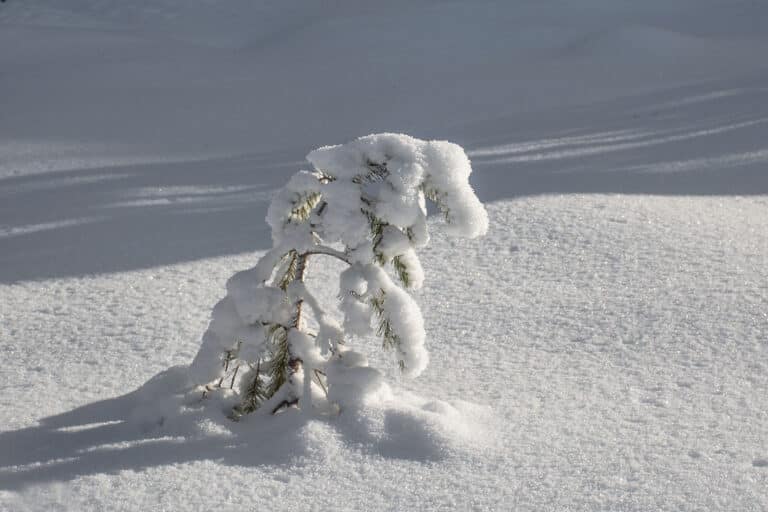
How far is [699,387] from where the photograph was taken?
3.35m

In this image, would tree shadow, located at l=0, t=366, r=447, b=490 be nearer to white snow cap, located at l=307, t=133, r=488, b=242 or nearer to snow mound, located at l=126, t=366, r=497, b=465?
snow mound, located at l=126, t=366, r=497, b=465

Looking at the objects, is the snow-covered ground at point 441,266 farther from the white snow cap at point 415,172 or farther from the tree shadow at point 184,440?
the white snow cap at point 415,172

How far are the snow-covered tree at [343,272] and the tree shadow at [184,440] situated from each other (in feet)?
0.27

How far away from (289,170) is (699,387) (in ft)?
12.0

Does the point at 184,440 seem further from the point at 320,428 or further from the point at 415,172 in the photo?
the point at 415,172

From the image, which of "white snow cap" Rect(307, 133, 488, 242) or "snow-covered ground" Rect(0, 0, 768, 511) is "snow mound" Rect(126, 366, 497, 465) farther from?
"white snow cap" Rect(307, 133, 488, 242)

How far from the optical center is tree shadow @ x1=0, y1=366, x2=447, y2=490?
9.25 ft

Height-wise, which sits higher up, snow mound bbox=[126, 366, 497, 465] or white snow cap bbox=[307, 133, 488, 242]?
white snow cap bbox=[307, 133, 488, 242]

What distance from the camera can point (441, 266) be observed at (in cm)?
461

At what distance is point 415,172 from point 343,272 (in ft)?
1.15

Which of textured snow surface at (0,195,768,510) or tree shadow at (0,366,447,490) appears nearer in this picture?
textured snow surface at (0,195,768,510)

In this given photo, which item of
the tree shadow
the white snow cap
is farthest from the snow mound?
the white snow cap

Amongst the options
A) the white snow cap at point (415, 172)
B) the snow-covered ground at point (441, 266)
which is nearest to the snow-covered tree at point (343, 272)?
the white snow cap at point (415, 172)

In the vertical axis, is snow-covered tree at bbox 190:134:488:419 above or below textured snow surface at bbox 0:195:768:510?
above
